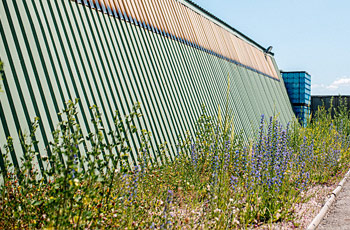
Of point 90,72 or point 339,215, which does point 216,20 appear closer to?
point 90,72

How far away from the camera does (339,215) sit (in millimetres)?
5039

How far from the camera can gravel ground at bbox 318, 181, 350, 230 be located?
4578 mm

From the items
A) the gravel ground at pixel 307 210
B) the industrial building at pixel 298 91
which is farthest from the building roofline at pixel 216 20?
the gravel ground at pixel 307 210

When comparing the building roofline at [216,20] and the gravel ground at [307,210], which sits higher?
the building roofline at [216,20]

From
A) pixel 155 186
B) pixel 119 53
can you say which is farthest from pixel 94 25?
pixel 155 186

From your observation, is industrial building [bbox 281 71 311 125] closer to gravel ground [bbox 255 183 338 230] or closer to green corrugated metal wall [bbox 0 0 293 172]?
green corrugated metal wall [bbox 0 0 293 172]

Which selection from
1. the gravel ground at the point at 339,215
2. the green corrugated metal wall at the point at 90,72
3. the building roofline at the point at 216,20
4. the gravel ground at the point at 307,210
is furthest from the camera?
the building roofline at the point at 216,20

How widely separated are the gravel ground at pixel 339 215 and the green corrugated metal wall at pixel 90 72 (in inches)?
111

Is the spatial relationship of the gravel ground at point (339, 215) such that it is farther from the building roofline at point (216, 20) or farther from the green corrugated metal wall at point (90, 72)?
the building roofline at point (216, 20)

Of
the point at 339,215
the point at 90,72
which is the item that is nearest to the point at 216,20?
the point at 90,72

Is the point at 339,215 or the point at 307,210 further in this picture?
the point at 339,215

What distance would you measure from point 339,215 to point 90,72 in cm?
406

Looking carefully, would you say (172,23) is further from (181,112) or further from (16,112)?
(16,112)

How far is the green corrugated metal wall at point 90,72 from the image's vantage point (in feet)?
13.6
